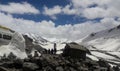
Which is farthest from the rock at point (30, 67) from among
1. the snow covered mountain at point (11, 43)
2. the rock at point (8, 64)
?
the snow covered mountain at point (11, 43)

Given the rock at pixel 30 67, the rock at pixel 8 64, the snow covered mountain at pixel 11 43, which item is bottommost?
the rock at pixel 30 67

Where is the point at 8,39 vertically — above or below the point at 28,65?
above

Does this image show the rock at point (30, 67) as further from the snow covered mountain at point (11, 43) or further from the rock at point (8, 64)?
the snow covered mountain at point (11, 43)

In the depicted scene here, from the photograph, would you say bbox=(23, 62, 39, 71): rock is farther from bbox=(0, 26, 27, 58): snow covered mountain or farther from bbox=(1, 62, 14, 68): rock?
bbox=(0, 26, 27, 58): snow covered mountain

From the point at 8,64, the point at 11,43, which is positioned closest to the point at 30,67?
the point at 8,64

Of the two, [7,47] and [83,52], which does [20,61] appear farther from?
[83,52]

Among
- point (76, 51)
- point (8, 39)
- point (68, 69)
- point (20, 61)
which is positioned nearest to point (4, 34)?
point (8, 39)

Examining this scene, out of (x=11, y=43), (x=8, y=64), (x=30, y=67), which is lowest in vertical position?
(x=30, y=67)

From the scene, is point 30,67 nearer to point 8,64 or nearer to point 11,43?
point 8,64

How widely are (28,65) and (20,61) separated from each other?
6.80ft

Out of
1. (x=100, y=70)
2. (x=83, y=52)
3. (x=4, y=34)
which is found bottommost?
(x=100, y=70)

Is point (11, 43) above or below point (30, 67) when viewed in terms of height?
above

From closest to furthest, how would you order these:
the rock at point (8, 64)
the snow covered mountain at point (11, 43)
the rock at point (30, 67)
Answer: the rock at point (30, 67), the rock at point (8, 64), the snow covered mountain at point (11, 43)

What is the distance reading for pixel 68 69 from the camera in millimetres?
37594
